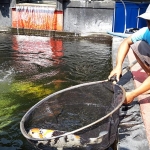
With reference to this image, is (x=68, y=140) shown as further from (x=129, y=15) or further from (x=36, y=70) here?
(x=129, y=15)

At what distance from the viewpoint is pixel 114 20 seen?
11266mm

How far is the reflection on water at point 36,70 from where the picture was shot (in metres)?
4.64

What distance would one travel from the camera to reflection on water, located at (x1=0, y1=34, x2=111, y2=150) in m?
4.64

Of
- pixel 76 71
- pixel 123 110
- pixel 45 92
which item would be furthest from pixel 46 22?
pixel 123 110

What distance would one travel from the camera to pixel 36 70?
743cm

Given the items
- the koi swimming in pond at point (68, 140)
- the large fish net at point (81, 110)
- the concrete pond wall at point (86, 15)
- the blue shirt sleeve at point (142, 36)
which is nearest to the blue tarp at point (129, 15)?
the concrete pond wall at point (86, 15)

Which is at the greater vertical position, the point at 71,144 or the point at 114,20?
the point at 114,20

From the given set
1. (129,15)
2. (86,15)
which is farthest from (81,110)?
(86,15)

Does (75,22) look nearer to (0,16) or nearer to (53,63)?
(0,16)

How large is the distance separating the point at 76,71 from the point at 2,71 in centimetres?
195

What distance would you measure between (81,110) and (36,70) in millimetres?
3745

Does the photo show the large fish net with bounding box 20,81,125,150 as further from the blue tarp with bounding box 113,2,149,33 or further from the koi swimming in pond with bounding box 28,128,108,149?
the blue tarp with bounding box 113,2,149,33

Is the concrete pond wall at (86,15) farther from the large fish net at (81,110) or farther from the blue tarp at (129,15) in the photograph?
the large fish net at (81,110)

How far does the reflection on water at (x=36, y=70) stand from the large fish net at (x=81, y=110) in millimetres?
588
